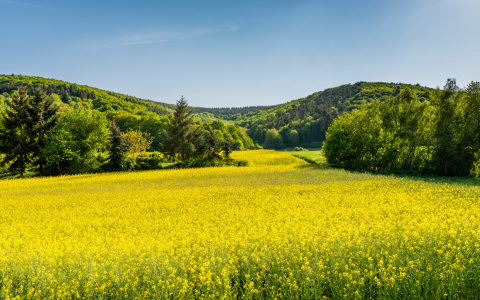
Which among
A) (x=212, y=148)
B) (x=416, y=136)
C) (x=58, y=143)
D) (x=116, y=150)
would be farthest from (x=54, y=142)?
(x=416, y=136)

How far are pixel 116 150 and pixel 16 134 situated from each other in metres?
12.8

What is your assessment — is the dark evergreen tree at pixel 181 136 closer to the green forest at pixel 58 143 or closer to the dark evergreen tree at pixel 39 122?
the green forest at pixel 58 143

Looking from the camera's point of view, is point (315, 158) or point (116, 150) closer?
point (116, 150)

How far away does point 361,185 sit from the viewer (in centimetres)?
1923

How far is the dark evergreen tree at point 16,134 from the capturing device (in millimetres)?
31406

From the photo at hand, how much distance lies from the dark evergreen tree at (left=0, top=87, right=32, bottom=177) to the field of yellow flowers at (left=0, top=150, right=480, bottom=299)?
20065mm

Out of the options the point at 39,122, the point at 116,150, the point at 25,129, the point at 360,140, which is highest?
the point at 39,122

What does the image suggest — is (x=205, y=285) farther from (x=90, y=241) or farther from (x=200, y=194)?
(x=200, y=194)

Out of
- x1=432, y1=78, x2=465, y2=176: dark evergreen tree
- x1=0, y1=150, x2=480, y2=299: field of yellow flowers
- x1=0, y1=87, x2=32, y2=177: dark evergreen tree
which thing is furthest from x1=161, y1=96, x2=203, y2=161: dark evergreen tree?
x1=432, y1=78, x2=465, y2=176: dark evergreen tree

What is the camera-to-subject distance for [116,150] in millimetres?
33219

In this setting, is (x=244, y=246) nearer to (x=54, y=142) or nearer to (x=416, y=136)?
(x=416, y=136)

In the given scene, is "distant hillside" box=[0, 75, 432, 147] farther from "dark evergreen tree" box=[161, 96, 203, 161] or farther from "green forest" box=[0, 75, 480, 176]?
"green forest" box=[0, 75, 480, 176]

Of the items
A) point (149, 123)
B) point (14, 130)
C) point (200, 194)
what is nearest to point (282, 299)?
point (200, 194)

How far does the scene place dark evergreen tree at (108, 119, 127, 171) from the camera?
32562 mm
